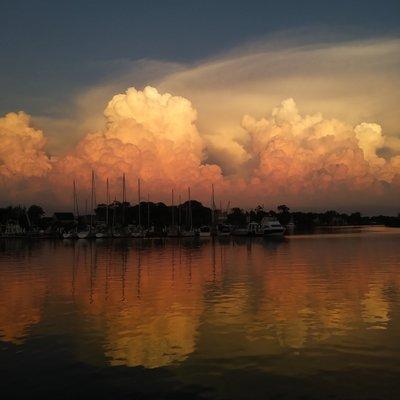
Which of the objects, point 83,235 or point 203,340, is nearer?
point 203,340

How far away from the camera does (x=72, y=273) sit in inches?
2203

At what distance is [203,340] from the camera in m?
23.6

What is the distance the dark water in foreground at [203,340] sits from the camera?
17.4m

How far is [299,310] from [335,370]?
1159cm

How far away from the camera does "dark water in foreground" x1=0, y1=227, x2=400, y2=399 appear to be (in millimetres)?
17406

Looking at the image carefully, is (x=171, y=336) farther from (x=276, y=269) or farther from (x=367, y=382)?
(x=276, y=269)

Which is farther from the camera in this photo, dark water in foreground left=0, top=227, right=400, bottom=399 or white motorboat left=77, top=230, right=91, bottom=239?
white motorboat left=77, top=230, right=91, bottom=239

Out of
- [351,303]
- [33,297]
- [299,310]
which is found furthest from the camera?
[33,297]

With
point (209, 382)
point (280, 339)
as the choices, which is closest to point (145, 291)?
point (280, 339)

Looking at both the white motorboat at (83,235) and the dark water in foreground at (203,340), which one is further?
the white motorboat at (83,235)

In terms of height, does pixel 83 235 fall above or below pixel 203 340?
above

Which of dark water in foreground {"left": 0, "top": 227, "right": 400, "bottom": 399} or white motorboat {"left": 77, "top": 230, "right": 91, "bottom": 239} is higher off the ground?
white motorboat {"left": 77, "top": 230, "right": 91, "bottom": 239}

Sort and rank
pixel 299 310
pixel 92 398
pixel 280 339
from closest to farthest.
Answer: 1. pixel 92 398
2. pixel 280 339
3. pixel 299 310

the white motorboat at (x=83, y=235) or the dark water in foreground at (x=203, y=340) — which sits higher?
the white motorboat at (x=83, y=235)
